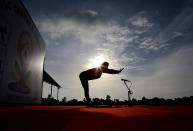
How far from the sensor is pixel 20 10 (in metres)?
3.30

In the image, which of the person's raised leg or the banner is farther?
the person's raised leg

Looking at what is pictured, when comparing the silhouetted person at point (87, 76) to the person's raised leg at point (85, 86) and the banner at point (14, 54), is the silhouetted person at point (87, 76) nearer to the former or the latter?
the person's raised leg at point (85, 86)

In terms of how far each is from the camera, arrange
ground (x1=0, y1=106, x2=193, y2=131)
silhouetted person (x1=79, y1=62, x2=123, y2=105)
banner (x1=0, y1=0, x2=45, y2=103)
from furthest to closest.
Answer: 1. silhouetted person (x1=79, y1=62, x2=123, y2=105)
2. banner (x1=0, y1=0, x2=45, y2=103)
3. ground (x1=0, y1=106, x2=193, y2=131)

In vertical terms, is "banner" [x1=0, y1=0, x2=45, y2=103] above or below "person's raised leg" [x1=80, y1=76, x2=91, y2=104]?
above

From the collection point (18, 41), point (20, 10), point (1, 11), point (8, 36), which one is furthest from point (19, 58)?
point (20, 10)

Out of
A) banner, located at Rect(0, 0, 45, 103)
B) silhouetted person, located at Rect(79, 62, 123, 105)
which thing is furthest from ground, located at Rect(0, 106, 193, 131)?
banner, located at Rect(0, 0, 45, 103)

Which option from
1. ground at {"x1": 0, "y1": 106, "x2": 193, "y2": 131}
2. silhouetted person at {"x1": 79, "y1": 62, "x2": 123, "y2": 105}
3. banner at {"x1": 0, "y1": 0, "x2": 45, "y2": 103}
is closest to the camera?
ground at {"x1": 0, "y1": 106, "x2": 193, "y2": 131}

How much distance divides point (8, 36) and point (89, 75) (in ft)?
6.96

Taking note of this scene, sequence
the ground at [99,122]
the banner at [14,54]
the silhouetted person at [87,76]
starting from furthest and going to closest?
the silhouetted person at [87,76] → the banner at [14,54] → the ground at [99,122]

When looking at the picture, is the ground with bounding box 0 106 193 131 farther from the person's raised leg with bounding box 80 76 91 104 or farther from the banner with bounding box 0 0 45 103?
the banner with bounding box 0 0 45 103

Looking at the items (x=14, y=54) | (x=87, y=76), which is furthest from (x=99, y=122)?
(x=14, y=54)

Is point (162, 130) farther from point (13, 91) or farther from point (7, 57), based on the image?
point (13, 91)

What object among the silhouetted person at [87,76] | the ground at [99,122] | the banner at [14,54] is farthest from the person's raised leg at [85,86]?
the ground at [99,122]

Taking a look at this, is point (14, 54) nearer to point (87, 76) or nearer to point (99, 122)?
point (87, 76)
